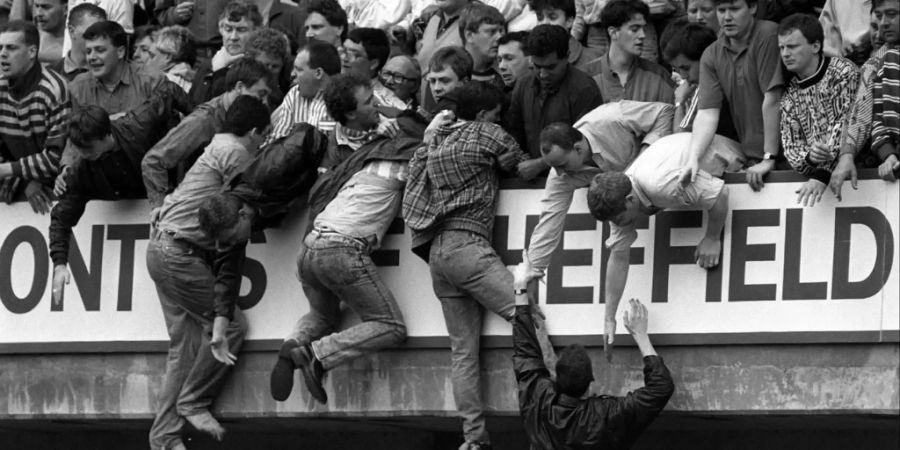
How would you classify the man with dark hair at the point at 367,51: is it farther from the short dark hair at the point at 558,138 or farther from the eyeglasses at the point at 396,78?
the short dark hair at the point at 558,138

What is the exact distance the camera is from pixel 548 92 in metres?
12.4

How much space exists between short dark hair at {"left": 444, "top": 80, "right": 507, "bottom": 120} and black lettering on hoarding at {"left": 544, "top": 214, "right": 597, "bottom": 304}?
0.75 metres

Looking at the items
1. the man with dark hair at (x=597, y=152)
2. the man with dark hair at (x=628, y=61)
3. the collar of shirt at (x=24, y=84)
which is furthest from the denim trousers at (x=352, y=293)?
the collar of shirt at (x=24, y=84)

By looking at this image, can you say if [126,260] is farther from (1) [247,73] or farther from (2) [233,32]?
(2) [233,32]

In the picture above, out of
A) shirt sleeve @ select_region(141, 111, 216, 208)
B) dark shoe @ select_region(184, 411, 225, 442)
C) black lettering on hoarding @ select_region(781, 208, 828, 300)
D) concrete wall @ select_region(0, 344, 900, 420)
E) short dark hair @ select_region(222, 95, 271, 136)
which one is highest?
short dark hair @ select_region(222, 95, 271, 136)

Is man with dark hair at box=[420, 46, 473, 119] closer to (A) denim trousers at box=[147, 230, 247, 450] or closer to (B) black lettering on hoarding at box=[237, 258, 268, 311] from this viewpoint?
(B) black lettering on hoarding at box=[237, 258, 268, 311]

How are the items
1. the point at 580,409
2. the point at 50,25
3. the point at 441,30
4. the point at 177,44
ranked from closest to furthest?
the point at 580,409 < the point at 441,30 < the point at 177,44 < the point at 50,25

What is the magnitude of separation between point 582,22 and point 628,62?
4.86ft

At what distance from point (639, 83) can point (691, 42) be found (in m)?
0.42

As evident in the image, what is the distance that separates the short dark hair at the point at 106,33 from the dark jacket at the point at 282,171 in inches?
66.6

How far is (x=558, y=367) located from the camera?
37.9ft

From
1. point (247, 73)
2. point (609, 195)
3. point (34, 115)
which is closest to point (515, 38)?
point (247, 73)

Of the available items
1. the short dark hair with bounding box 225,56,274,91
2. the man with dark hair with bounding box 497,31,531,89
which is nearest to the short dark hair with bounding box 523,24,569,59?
the man with dark hair with bounding box 497,31,531,89

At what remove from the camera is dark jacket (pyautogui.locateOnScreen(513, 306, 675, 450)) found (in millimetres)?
11477
